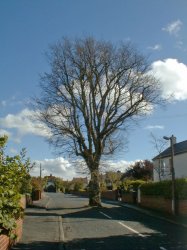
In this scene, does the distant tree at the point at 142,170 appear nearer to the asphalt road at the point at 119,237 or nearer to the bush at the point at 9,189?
the asphalt road at the point at 119,237

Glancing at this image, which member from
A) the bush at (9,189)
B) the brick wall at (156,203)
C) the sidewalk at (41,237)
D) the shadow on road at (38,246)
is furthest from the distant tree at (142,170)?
the bush at (9,189)

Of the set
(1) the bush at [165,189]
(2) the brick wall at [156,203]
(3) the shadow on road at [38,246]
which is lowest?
(3) the shadow on road at [38,246]

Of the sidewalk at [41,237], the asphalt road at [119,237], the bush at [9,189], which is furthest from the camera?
the asphalt road at [119,237]

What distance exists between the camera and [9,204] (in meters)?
10.4

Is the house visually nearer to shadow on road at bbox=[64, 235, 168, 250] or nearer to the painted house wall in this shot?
the painted house wall

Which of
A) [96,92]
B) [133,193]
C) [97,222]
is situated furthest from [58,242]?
[133,193]

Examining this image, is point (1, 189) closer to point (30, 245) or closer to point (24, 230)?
point (30, 245)

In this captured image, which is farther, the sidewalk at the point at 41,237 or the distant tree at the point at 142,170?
the distant tree at the point at 142,170

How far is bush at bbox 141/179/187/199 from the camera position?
101 ft

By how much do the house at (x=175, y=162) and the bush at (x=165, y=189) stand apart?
41.6ft

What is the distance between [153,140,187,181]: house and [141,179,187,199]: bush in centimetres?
1269

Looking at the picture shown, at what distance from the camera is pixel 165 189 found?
3478 centimetres

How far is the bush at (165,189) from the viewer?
30.7m

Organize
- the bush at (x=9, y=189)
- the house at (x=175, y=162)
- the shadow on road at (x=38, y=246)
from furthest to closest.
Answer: the house at (x=175, y=162)
the shadow on road at (x=38, y=246)
the bush at (x=9, y=189)
